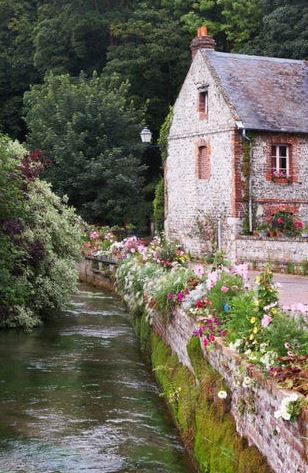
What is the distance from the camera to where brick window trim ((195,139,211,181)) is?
97.6ft

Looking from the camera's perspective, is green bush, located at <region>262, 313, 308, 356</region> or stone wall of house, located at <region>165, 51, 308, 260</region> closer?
green bush, located at <region>262, 313, 308, 356</region>

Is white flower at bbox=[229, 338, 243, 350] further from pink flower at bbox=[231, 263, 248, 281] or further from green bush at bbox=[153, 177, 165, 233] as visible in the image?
green bush at bbox=[153, 177, 165, 233]

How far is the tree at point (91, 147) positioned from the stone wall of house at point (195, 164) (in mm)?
5813

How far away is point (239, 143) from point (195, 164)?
10.3 ft

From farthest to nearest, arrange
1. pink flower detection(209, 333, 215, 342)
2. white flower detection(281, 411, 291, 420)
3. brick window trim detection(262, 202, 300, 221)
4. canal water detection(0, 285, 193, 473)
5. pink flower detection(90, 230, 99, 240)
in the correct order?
pink flower detection(90, 230, 99, 240) → brick window trim detection(262, 202, 300, 221) → canal water detection(0, 285, 193, 473) → pink flower detection(209, 333, 215, 342) → white flower detection(281, 411, 291, 420)

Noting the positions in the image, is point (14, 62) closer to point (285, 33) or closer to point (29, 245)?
point (285, 33)

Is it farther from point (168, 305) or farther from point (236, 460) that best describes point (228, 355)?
point (168, 305)

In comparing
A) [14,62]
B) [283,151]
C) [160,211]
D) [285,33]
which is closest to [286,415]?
[283,151]

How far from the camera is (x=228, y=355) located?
8.73 meters

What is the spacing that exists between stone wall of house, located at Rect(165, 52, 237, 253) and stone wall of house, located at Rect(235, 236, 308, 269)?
7.18 feet

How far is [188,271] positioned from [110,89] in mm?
30809

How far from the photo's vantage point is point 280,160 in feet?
94.4

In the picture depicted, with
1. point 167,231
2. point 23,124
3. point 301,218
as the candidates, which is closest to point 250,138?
point 301,218

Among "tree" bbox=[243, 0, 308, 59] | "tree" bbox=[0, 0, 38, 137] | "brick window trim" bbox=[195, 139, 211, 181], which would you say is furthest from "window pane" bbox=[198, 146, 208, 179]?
"tree" bbox=[0, 0, 38, 137]
